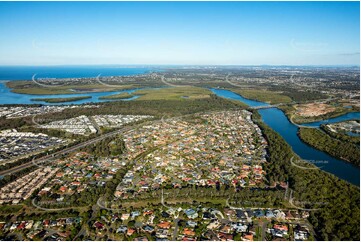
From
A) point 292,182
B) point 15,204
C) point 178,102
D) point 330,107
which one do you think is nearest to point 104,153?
point 15,204

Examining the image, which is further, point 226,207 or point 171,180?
point 171,180

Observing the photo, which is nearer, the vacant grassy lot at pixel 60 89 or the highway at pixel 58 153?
the highway at pixel 58 153

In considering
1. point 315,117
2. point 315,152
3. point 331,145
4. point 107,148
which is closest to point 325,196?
point 315,152

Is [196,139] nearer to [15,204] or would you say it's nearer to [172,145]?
[172,145]

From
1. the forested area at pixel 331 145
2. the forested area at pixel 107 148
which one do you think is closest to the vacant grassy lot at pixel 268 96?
Answer: the forested area at pixel 331 145

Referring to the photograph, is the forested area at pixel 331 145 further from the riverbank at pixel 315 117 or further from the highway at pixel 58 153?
the highway at pixel 58 153
